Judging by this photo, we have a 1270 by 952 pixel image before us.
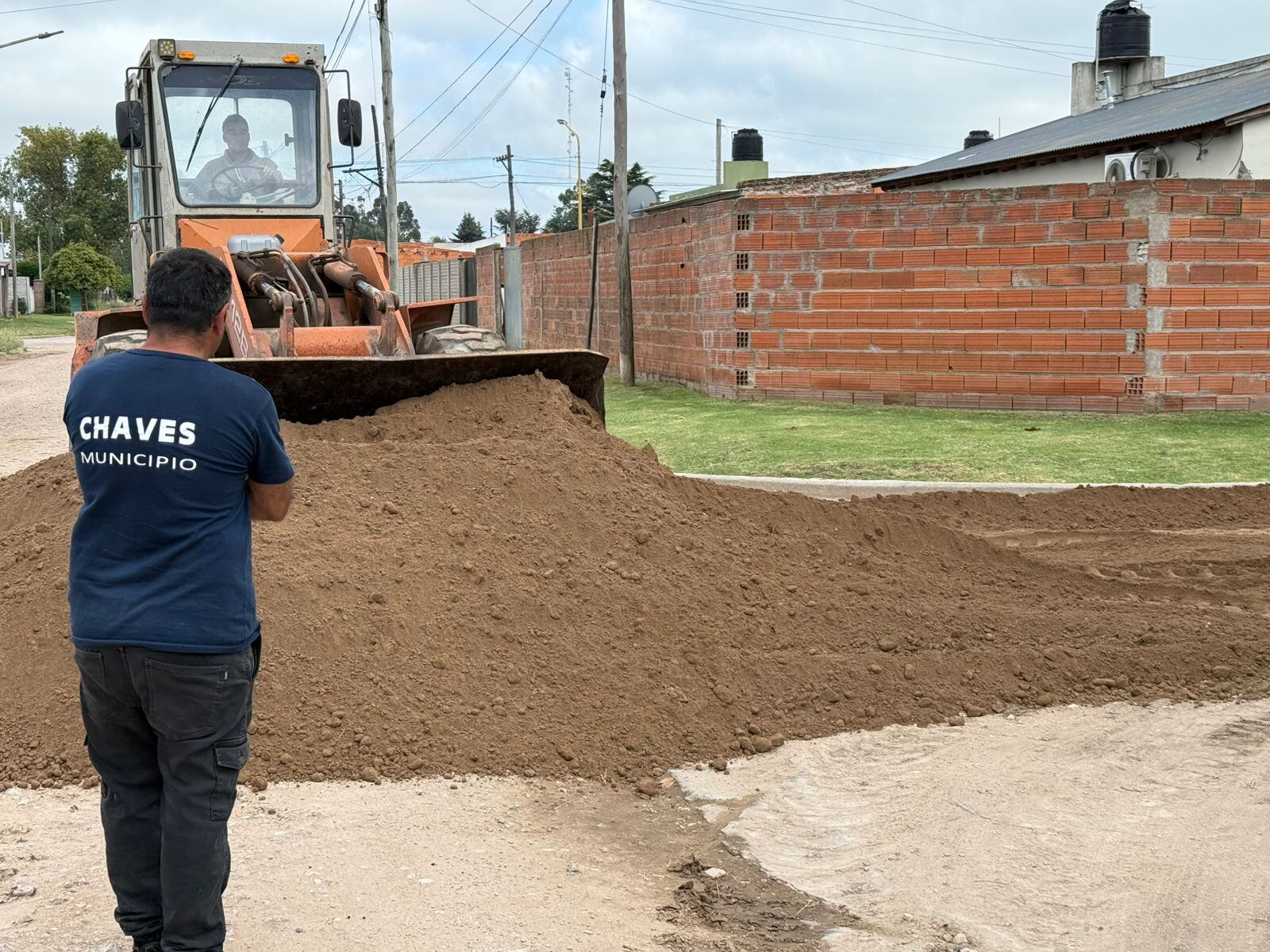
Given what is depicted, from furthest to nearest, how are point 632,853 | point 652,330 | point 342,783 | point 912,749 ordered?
point 652,330 → point 912,749 → point 342,783 → point 632,853

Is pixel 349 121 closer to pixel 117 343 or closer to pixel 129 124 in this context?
pixel 129 124

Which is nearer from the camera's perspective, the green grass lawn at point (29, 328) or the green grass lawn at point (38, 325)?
the green grass lawn at point (29, 328)

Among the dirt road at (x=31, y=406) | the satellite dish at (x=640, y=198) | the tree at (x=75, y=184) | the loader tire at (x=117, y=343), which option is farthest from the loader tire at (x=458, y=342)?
the tree at (x=75, y=184)

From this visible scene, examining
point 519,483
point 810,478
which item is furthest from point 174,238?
point 810,478

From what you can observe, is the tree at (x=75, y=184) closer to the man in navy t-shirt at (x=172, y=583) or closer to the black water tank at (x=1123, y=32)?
the black water tank at (x=1123, y=32)

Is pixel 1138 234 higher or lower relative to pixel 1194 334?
higher

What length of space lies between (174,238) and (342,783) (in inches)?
242

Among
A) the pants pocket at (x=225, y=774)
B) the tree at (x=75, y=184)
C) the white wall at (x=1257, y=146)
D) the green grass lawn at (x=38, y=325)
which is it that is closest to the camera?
the pants pocket at (x=225, y=774)

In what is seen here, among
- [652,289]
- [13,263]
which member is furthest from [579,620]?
[13,263]

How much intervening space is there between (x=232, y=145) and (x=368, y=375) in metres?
3.50

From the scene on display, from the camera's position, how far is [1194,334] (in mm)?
13742

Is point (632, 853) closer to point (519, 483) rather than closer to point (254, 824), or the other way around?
point (254, 824)

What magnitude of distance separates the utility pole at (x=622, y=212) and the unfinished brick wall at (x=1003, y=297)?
12.1 feet

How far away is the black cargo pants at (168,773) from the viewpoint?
123 inches
